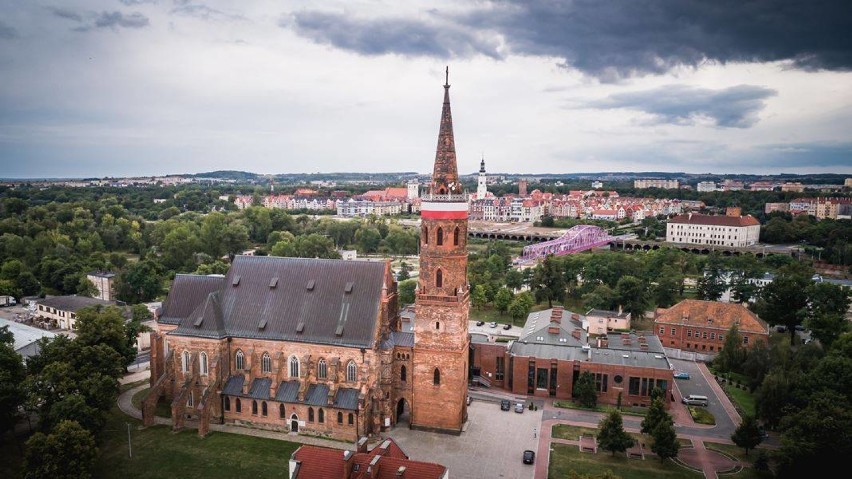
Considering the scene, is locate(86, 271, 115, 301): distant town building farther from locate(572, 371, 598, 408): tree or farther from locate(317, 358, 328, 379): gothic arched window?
locate(572, 371, 598, 408): tree

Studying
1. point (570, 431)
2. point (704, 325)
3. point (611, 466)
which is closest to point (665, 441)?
point (611, 466)

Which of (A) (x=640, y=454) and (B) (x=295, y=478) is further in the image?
(A) (x=640, y=454)

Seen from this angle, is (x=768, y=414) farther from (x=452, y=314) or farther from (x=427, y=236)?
(x=427, y=236)

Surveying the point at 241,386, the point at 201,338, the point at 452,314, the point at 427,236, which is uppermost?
the point at 427,236

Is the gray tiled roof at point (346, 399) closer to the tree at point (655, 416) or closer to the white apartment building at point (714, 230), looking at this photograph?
the tree at point (655, 416)

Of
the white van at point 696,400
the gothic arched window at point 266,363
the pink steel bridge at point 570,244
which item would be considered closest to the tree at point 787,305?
the white van at point 696,400

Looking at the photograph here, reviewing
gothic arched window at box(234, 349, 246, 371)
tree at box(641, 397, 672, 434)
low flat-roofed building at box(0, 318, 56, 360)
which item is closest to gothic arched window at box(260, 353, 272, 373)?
gothic arched window at box(234, 349, 246, 371)

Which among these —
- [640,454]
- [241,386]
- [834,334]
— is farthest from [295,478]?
[834,334]
